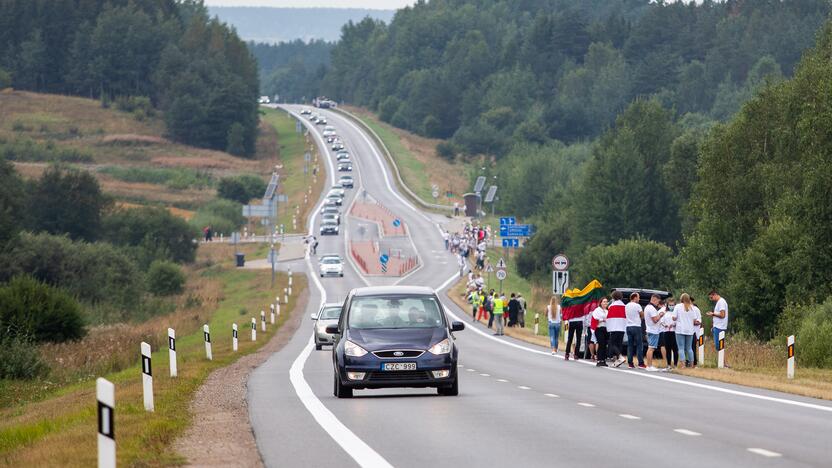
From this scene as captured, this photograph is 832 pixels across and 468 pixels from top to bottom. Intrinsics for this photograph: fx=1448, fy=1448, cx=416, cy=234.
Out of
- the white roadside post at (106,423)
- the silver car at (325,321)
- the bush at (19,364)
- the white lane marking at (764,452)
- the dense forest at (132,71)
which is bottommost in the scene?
the bush at (19,364)

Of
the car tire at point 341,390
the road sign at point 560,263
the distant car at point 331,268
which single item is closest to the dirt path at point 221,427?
the car tire at point 341,390

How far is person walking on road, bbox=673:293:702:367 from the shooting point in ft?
94.1

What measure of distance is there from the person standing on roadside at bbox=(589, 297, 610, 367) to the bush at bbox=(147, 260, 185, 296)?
55.2 m

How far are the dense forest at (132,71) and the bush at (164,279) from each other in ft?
307

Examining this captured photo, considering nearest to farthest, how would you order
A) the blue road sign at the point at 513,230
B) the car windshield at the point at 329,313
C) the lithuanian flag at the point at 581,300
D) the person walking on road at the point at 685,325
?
the person walking on road at the point at 685,325 < the lithuanian flag at the point at 581,300 < the car windshield at the point at 329,313 < the blue road sign at the point at 513,230

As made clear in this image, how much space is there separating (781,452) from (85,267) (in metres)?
70.7

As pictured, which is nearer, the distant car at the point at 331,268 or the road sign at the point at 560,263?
the road sign at the point at 560,263

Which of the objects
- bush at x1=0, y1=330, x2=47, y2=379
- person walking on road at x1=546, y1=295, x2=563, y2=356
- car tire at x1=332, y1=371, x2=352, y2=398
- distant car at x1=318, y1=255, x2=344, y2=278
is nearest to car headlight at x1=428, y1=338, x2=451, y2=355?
car tire at x1=332, y1=371, x2=352, y2=398

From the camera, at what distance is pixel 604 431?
15375 millimetres

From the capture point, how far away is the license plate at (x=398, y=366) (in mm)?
20594

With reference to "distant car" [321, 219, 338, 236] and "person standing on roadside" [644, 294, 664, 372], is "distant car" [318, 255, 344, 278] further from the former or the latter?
"person standing on roadside" [644, 294, 664, 372]

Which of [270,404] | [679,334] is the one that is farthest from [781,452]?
[679,334]

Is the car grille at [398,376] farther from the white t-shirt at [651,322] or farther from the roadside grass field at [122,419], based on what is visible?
the white t-shirt at [651,322]

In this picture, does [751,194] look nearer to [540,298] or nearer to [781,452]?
[540,298]
